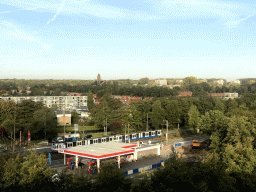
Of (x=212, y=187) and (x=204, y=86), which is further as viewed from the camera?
(x=204, y=86)

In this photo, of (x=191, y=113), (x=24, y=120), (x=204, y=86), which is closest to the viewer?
(x=24, y=120)

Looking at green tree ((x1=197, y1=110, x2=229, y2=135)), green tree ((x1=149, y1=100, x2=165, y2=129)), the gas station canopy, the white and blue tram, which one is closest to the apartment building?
green tree ((x1=149, y1=100, x2=165, y2=129))

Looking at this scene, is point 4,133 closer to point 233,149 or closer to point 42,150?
point 42,150

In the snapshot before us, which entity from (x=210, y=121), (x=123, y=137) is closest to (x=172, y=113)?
(x=123, y=137)

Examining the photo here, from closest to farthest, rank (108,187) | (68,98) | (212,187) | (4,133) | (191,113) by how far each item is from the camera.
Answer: (108,187)
(212,187)
(4,133)
(191,113)
(68,98)

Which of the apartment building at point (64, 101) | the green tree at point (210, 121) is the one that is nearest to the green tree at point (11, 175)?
the green tree at point (210, 121)

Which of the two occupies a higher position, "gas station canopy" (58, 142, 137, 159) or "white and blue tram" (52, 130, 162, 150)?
"gas station canopy" (58, 142, 137, 159)

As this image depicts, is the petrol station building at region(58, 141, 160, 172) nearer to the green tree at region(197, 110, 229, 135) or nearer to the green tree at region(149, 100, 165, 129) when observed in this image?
the green tree at region(197, 110, 229, 135)

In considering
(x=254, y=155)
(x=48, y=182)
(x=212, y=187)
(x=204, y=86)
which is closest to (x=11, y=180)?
(x=48, y=182)

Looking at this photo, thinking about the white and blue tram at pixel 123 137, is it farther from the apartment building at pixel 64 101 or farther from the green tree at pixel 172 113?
the apartment building at pixel 64 101

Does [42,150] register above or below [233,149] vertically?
below

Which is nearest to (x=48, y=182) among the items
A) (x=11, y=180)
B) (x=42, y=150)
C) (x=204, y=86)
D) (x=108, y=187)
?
(x=11, y=180)
